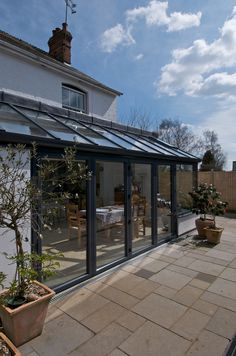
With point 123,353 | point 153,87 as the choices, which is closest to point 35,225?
point 123,353

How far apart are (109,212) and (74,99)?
5.28 m

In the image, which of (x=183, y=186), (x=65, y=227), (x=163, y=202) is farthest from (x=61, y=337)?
(x=183, y=186)

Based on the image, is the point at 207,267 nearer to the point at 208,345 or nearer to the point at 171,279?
the point at 171,279

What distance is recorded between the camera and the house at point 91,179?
151 inches

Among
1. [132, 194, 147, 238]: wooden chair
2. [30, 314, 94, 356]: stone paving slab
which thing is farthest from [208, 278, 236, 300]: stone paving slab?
[30, 314, 94, 356]: stone paving slab

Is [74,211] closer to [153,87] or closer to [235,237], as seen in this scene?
[235,237]

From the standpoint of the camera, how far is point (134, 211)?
5.68 m

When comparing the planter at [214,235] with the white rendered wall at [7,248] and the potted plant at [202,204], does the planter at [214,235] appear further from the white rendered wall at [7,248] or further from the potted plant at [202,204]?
the white rendered wall at [7,248]

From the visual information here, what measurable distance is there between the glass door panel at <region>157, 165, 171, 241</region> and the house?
26 millimetres

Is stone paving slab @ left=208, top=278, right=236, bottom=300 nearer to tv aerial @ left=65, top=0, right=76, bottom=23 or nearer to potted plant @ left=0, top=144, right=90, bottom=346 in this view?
potted plant @ left=0, top=144, right=90, bottom=346

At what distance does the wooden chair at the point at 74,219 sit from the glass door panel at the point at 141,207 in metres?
1.23

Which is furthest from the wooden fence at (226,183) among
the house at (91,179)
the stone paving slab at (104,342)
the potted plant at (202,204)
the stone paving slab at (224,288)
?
the stone paving slab at (104,342)

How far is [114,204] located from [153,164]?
1399mm

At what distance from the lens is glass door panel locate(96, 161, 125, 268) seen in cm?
473
